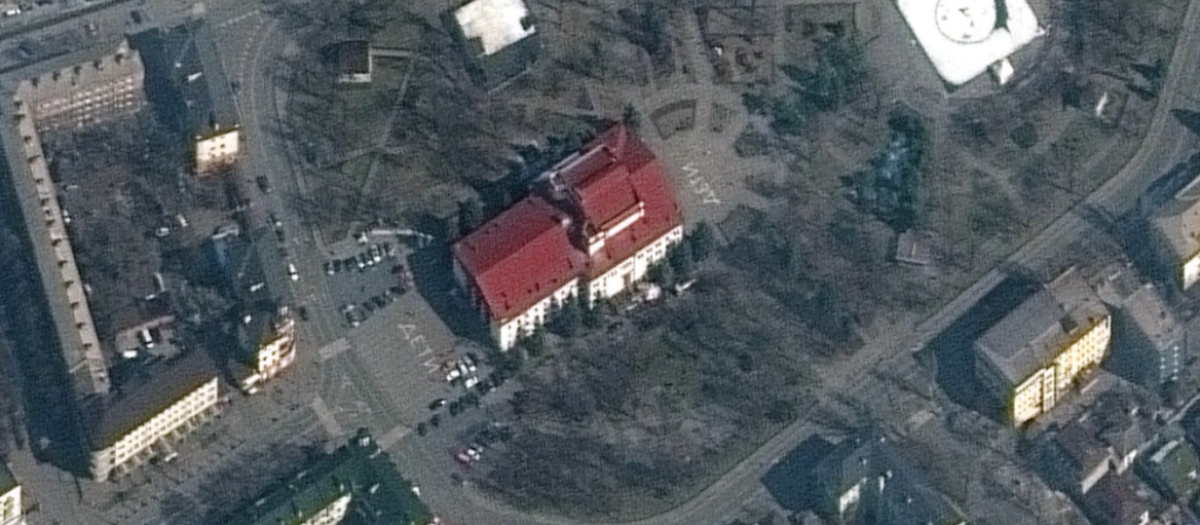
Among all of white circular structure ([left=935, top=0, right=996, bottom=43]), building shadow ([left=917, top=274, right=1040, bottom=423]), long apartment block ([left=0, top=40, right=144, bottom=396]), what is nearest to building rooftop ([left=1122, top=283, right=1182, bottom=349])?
building shadow ([left=917, top=274, right=1040, bottom=423])

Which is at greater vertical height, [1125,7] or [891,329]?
[1125,7]

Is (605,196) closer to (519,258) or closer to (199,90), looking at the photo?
(519,258)

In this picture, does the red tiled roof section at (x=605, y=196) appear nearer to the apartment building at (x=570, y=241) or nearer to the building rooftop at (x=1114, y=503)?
the apartment building at (x=570, y=241)

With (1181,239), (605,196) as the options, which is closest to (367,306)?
(605,196)

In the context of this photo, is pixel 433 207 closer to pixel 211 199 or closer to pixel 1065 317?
pixel 211 199

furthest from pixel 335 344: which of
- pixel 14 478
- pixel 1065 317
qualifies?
pixel 1065 317

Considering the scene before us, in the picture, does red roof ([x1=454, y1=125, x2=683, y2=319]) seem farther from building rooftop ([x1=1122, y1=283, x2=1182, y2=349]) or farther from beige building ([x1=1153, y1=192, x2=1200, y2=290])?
beige building ([x1=1153, y1=192, x2=1200, y2=290])

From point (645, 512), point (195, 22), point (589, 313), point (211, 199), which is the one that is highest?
point (195, 22)
